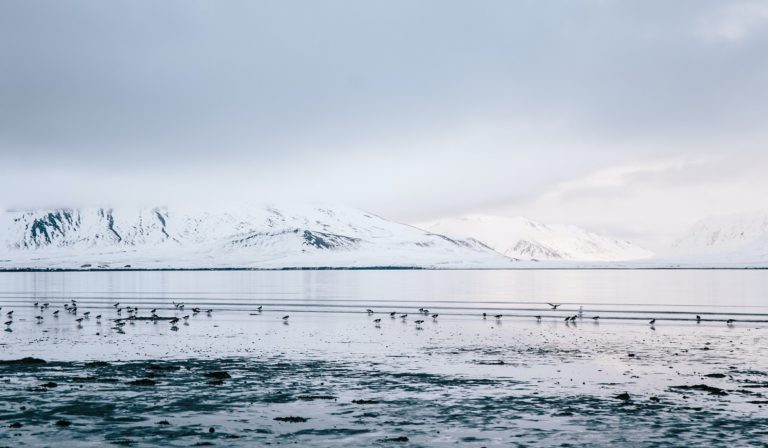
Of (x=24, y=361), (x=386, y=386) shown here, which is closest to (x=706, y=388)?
(x=386, y=386)

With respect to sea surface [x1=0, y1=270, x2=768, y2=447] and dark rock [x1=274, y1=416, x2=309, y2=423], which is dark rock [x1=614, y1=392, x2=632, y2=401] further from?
dark rock [x1=274, y1=416, x2=309, y2=423]

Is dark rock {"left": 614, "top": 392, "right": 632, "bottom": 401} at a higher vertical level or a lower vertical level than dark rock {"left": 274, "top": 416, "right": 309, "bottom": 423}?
lower

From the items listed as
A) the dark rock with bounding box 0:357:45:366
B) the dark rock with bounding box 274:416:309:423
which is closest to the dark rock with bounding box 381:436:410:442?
the dark rock with bounding box 274:416:309:423

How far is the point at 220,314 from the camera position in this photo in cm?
7412

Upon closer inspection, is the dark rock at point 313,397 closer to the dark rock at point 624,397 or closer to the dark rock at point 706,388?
the dark rock at point 624,397

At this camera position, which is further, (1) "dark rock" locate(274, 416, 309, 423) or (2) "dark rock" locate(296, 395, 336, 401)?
(2) "dark rock" locate(296, 395, 336, 401)

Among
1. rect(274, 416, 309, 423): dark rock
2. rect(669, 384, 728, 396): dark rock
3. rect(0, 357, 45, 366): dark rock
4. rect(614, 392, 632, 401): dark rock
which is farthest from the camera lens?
rect(0, 357, 45, 366): dark rock

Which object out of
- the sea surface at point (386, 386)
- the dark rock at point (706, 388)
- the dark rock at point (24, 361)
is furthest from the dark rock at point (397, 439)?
the dark rock at point (24, 361)

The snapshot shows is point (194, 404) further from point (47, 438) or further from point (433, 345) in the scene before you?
point (433, 345)

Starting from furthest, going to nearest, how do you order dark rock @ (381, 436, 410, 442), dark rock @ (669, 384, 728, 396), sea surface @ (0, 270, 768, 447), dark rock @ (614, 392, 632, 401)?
dark rock @ (669, 384, 728, 396), dark rock @ (614, 392, 632, 401), sea surface @ (0, 270, 768, 447), dark rock @ (381, 436, 410, 442)

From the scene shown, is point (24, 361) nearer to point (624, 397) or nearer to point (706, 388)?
point (624, 397)

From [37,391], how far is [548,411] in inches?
705

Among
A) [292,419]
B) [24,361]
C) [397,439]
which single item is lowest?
[397,439]

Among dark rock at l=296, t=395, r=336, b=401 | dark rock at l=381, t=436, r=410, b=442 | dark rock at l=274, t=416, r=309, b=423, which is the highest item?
dark rock at l=296, t=395, r=336, b=401
